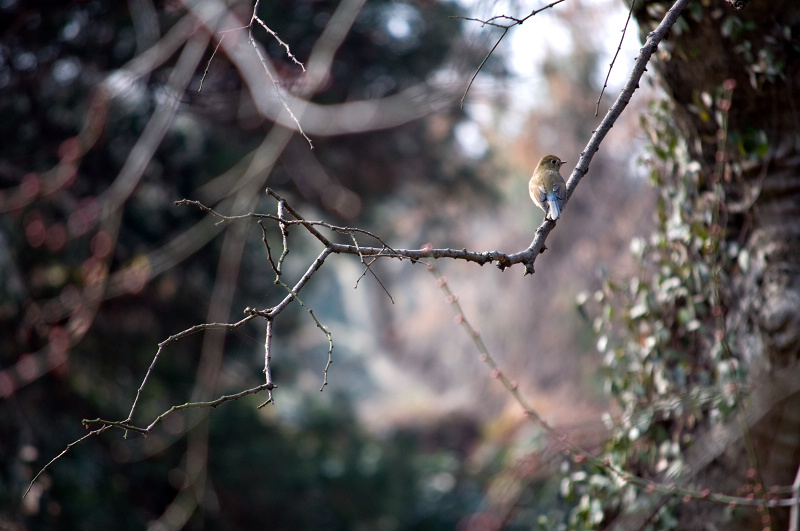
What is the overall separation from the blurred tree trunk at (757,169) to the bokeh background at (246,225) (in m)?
0.54

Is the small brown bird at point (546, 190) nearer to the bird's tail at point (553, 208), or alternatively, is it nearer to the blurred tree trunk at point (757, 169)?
the bird's tail at point (553, 208)

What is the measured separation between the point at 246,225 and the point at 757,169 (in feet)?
7.06

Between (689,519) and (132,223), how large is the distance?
4682 millimetres

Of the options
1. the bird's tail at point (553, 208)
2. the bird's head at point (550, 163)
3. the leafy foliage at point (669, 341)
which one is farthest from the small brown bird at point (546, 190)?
the leafy foliage at point (669, 341)

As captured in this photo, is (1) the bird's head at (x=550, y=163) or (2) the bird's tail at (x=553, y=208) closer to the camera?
(2) the bird's tail at (x=553, y=208)

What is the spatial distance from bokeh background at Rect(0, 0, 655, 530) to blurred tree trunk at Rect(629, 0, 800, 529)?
21.1 inches

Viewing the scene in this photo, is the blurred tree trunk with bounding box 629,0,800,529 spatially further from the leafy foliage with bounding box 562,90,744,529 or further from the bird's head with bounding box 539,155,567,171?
the bird's head with bounding box 539,155,567,171

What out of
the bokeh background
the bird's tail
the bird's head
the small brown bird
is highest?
the bird's tail

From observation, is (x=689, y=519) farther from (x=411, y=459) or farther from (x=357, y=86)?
(x=411, y=459)

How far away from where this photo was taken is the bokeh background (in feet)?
11.3

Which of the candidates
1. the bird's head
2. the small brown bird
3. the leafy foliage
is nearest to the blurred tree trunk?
the leafy foliage

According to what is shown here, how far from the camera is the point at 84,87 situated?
5.18m

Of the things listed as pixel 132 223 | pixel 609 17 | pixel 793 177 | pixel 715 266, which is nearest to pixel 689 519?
pixel 715 266

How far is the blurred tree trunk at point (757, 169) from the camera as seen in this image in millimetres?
2133
